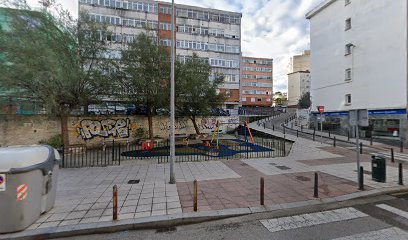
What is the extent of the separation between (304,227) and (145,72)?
1397 centimetres

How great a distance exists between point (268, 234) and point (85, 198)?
5175mm

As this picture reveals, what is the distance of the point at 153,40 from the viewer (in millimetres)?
16781

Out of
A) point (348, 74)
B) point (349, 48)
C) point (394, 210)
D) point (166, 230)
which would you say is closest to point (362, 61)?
point (348, 74)

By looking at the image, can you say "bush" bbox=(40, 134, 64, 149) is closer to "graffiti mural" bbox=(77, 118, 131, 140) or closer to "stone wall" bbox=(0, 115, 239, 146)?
"stone wall" bbox=(0, 115, 239, 146)

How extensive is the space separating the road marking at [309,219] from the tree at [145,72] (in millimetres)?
12067

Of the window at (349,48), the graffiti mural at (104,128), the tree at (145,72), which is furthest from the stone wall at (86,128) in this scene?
the window at (349,48)

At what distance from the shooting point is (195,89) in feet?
58.1

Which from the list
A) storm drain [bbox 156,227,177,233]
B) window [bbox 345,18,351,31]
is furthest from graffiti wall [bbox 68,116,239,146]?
window [bbox 345,18,351,31]

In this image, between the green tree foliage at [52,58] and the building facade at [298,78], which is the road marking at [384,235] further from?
the building facade at [298,78]

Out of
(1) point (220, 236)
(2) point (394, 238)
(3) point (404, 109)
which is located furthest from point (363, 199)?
(3) point (404, 109)

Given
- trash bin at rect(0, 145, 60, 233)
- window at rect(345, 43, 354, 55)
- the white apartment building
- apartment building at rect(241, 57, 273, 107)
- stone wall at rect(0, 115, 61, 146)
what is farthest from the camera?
apartment building at rect(241, 57, 273, 107)

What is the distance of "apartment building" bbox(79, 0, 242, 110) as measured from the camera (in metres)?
33.2

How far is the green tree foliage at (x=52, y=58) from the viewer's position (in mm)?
9930

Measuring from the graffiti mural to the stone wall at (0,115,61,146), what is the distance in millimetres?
1848
